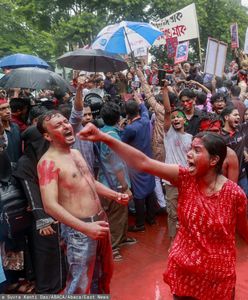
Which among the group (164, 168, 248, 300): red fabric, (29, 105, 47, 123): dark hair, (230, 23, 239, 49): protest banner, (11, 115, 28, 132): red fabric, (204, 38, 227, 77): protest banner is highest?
(230, 23, 239, 49): protest banner

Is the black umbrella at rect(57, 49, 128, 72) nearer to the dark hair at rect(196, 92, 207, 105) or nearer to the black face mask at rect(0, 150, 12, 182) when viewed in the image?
the dark hair at rect(196, 92, 207, 105)

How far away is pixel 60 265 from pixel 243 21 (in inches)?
1050

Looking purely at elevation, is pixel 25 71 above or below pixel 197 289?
above

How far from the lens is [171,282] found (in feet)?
8.43

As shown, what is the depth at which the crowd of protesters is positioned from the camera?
97.1 inches

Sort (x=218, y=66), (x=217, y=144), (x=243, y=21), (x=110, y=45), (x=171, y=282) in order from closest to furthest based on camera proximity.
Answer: (x=217, y=144)
(x=171, y=282)
(x=110, y=45)
(x=218, y=66)
(x=243, y=21)

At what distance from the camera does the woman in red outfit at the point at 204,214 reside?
2.38m

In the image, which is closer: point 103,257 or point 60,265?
point 103,257

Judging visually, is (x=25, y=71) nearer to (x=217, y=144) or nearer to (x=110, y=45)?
(x=110, y=45)

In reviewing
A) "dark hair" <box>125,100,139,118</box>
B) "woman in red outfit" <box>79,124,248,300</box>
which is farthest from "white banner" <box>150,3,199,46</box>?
"woman in red outfit" <box>79,124,248,300</box>

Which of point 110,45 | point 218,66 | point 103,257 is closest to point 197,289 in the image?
point 103,257

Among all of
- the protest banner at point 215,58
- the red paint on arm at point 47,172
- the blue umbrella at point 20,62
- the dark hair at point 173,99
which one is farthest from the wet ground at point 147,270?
the protest banner at point 215,58

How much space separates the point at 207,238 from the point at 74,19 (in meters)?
19.3

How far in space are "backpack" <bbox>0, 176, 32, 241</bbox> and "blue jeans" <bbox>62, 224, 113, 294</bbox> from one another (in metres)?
0.78
